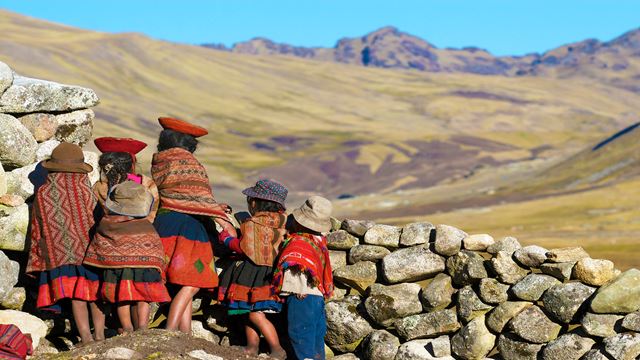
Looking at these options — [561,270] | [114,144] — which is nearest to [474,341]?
[561,270]

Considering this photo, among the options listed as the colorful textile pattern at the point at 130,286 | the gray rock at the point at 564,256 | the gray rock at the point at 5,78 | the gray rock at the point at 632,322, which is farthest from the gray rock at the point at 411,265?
the gray rock at the point at 5,78

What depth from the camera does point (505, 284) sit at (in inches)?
360

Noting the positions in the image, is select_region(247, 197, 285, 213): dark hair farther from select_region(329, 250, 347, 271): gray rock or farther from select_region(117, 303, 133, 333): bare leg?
select_region(117, 303, 133, 333): bare leg

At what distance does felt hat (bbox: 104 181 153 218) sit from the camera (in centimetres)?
873

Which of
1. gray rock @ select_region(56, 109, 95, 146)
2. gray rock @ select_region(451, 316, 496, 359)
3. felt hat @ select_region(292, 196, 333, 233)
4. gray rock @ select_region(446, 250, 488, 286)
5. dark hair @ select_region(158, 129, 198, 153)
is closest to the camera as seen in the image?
gray rock @ select_region(451, 316, 496, 359)

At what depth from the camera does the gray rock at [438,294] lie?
30.7 feet

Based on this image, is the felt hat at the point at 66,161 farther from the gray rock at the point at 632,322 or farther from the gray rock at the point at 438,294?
the gray rock at the point at 632,322

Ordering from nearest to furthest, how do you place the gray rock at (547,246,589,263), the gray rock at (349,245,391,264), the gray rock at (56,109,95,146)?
the gray rock at (547,246,589,263), the gray rock at (349,245,391,264), the gray rock at (56,109,95,146)

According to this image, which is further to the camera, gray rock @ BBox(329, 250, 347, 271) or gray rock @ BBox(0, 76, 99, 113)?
gray rock @ BBox(0, 76, 99, 113)

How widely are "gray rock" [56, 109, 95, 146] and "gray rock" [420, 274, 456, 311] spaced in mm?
4932

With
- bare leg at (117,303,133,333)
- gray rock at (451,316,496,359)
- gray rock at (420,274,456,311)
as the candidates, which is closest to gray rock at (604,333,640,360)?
gray rock at (451,316,496,359)

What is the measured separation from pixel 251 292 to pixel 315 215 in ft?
3.67

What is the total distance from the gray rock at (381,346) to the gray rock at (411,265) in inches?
24.8

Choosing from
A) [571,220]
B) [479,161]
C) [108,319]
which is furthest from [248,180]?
[108,319]
